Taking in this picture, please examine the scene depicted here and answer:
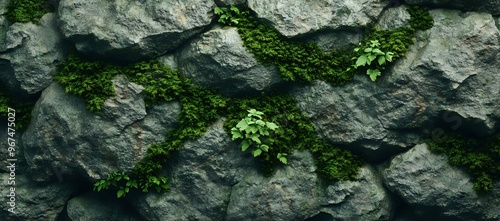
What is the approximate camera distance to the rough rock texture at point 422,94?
8.98 meters

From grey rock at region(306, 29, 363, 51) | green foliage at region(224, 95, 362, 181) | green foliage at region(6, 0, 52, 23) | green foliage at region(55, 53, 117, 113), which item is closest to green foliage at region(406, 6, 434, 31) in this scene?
grey rock at region(306, 29, 363, 51)

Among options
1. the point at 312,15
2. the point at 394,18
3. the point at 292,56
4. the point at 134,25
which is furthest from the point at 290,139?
the point at 134,25

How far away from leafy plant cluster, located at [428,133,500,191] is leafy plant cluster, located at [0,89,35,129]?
6538 mm

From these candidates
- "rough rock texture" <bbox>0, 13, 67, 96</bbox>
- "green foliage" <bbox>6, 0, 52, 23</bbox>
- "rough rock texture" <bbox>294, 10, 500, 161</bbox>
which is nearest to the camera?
"rough rock texture" <bbox>294, 10, 500, 161</bbox>

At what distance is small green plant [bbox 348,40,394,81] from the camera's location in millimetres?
9078

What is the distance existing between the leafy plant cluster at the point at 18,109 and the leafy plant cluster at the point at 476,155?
6538 mm

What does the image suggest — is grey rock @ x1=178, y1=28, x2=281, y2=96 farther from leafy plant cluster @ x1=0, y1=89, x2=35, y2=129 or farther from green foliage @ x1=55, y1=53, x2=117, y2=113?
leafy plant cluster @ x1=0, y1=89, x2=35, y2=129

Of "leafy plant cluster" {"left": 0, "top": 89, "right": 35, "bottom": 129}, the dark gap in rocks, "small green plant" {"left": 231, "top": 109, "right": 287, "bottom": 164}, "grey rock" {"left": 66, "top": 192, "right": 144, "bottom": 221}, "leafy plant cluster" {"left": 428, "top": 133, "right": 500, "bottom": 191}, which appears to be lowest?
"grey rock" {"left": 66, "top": 192, "right": 144, "bottom": 221}

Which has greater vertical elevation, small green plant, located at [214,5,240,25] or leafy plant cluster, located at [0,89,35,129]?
small green plant, located at [214,5,240,25]

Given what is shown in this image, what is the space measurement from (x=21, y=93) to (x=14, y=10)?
138 centimetres

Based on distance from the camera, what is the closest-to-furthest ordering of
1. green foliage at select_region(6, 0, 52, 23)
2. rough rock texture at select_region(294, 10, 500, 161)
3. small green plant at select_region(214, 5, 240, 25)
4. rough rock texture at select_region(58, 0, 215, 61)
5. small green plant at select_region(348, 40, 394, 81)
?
rough rock texture at select_region(294, 10, 500, 161), small green plant at select_region(348, 40, 394, 81), rough rock texture at select_region(58, 0, 215, 61), small green plant at select_region(214, 5, 240, 25), green foliage at select_region(6, 0, 52, 23)

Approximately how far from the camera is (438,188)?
29.9 ft

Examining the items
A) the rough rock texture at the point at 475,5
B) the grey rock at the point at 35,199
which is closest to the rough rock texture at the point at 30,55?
the grey rock at the point at 35,199

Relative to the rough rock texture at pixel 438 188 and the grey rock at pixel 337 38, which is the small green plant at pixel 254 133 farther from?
the rough rock texture at pixel 438 188
